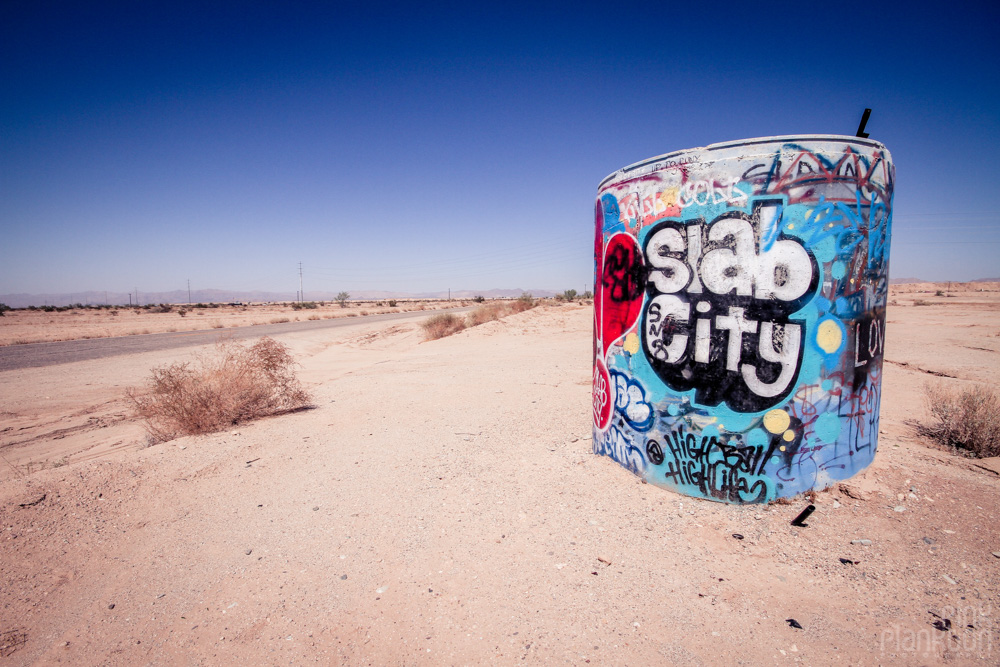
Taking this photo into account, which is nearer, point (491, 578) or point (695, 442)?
point (491, 578)

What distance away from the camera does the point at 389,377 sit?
8.67m

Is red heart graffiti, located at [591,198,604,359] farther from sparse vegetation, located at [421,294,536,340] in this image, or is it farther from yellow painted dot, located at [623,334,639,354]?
sparse vegetation, located at [421,294,536,340]

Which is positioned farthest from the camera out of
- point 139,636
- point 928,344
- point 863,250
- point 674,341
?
point 928,344

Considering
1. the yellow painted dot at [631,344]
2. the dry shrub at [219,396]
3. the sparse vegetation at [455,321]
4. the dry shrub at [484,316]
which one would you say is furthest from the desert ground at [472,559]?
the dry shrub at [484,316]

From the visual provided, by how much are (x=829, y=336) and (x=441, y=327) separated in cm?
1622

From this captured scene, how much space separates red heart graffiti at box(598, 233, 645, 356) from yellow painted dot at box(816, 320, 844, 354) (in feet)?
4.03

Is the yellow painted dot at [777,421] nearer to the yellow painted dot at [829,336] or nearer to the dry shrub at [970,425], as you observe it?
the yellow painted dot at [829,336]

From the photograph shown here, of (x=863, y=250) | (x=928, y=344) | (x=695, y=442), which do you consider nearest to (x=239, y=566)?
(x=695, y=442)

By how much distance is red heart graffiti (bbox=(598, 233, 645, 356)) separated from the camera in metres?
3.47

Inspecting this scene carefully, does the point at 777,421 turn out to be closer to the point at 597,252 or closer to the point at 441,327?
the point at 597,252

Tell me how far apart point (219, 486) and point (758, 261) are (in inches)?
193

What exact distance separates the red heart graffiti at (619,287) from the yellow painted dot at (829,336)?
1.23 m

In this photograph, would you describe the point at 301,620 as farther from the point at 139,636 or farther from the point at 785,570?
the point at 785,570

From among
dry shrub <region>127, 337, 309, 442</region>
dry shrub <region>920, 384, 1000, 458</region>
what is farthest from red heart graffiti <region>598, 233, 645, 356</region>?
dry shrub <region>127, 337, 309, 442</region>
